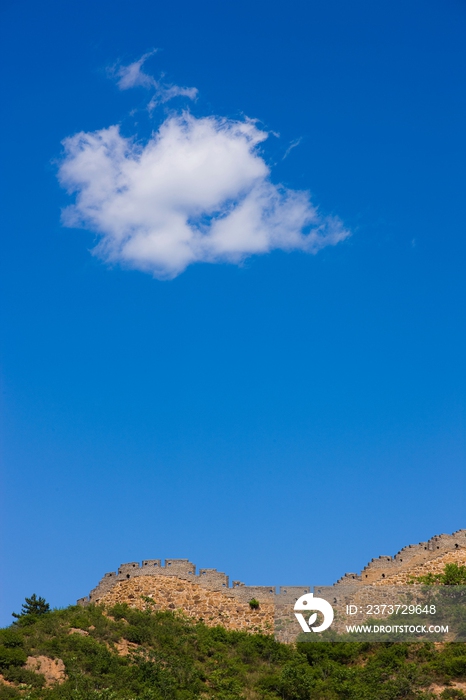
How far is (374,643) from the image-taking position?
3919 centimetres

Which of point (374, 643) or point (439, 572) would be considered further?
point (439, 572)

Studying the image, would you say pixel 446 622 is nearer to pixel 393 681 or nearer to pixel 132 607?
pixel 393 681

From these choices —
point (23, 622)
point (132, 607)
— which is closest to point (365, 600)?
point (132, 607)

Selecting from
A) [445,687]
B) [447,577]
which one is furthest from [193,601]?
[445,687]

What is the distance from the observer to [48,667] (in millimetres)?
35281

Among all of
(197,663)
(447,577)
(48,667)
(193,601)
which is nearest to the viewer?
(48,667)

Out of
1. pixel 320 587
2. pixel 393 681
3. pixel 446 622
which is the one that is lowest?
pixel 393 681

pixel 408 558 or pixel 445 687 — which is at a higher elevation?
pixel 408 558

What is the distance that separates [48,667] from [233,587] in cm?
1107

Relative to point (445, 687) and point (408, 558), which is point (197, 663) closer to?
point (445, 687)

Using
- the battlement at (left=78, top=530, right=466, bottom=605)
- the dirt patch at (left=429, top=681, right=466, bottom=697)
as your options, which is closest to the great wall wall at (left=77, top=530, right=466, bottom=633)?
the battlement at (left=78, top=530, right=466, bottom=605)

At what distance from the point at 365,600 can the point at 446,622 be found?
160 inches

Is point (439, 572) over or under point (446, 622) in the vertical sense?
over

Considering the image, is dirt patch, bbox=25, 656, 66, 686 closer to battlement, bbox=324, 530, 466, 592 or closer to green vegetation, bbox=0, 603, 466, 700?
green vegetation, bbox=0, 603, 466, 700
